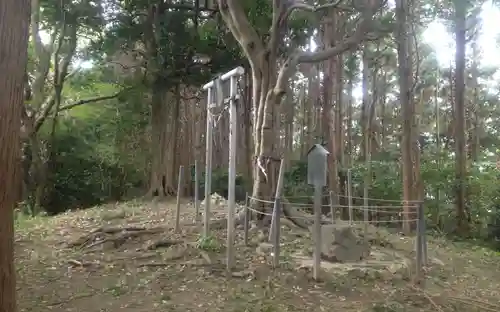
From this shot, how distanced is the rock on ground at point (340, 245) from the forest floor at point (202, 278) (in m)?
0.28

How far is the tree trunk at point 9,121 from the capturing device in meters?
3.83

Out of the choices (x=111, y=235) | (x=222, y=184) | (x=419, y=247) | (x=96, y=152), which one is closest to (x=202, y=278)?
(x=111, y=235)

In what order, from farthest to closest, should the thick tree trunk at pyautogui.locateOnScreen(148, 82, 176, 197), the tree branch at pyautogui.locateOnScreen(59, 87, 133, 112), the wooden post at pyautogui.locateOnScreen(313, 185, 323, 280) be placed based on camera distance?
the tree branch at pyautogui.locateOnScreen(59, 87, 133, 112), the thick tree trunk at pyautogui.locateOnScreen(148, 82, 176, 197), the wooden post at pyautogui.locateOnScreen(313, 185, 323, 280)

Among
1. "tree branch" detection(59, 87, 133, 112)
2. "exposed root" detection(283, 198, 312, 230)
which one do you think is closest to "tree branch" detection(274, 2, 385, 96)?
"exposed root" detection(283, 198, 312, 230)

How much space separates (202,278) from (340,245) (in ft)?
7.45

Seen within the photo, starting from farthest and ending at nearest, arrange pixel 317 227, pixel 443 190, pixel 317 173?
pixel 443 190 < pixel 317 173 < pixel 317 227

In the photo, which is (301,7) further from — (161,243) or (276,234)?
(161,243)

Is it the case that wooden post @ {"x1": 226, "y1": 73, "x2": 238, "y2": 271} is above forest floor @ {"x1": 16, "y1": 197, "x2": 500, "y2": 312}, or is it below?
above

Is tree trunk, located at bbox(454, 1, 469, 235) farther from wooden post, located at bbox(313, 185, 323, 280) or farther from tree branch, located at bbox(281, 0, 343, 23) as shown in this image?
wooden post, located at bbox(313, 185, 323, 280)

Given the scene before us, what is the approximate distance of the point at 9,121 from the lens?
3859mm

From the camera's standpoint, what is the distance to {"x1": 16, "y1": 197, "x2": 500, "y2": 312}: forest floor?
20.0ft

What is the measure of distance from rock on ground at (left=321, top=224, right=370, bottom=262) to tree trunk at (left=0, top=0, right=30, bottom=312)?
492 cm

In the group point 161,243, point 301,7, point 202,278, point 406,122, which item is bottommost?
point 202,278

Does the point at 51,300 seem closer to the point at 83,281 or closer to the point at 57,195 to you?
the point at 83,281
